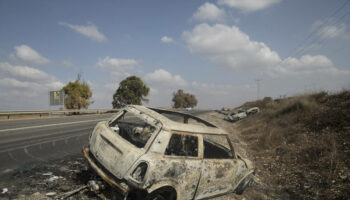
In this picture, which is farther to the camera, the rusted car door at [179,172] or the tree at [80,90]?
the tree at [80,90]

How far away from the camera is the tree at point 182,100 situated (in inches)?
3627

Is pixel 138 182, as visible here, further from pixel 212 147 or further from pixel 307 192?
pixel 307 192

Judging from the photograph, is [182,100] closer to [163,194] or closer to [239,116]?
[239,116]

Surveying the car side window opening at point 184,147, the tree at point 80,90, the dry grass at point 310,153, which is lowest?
the dry grass at point 310,153

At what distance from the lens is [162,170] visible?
120 inches

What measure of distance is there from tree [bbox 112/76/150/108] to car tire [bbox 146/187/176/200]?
142 ft

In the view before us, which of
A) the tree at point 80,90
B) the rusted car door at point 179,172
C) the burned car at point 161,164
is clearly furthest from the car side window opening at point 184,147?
the tree at point 80,90

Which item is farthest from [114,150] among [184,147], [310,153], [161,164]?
[310,153]

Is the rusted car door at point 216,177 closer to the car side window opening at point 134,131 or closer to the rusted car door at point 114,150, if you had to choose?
the rusted car door at point 114,150

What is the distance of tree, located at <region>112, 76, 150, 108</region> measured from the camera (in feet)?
151

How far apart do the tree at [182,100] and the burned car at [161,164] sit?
87499 mm

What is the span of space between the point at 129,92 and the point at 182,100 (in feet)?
159

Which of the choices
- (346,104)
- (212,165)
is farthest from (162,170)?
(346,104)

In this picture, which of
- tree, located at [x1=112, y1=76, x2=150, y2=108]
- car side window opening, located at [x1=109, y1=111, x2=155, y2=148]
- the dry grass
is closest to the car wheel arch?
car side window opening, located at [x1=109, y1=111, x2=155, y2=148]
